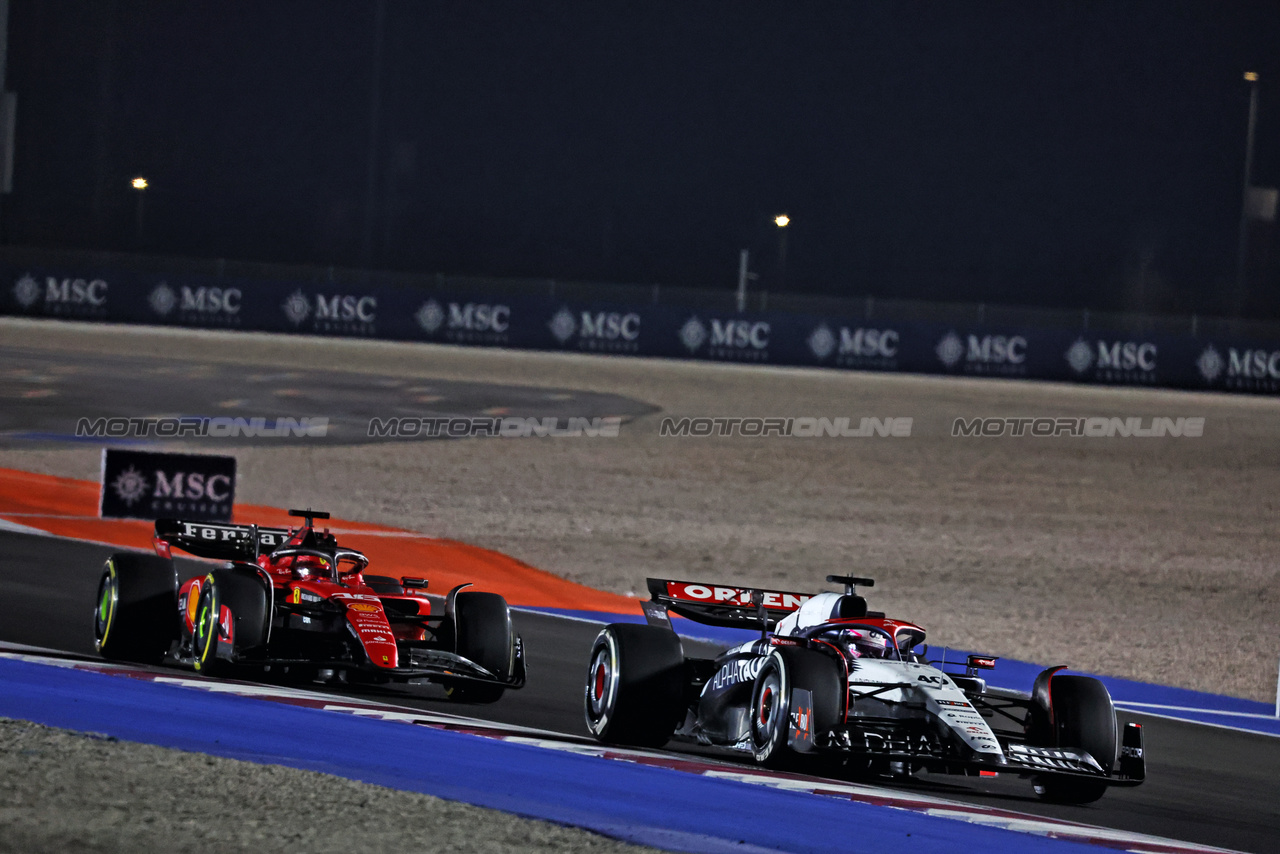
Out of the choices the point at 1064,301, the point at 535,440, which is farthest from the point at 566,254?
the point at 535,440

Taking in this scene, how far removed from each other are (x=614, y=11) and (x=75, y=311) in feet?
63.0

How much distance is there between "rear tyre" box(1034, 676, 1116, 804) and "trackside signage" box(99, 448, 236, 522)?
836cm

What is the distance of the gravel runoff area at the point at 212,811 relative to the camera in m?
5.52

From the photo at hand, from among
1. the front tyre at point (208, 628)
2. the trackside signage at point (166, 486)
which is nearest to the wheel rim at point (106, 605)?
the front tyre at point (208, 628)

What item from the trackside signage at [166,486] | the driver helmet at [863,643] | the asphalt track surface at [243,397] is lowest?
the driver helmet at [863,643]

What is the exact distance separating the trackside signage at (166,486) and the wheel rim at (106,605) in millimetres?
4780

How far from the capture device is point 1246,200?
155 feet

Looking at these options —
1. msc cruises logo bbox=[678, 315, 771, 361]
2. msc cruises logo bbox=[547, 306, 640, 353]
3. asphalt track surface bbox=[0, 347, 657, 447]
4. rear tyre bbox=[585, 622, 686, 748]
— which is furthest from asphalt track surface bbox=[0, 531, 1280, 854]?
msc cruises logo bbox=[678, 315, 771, 361]

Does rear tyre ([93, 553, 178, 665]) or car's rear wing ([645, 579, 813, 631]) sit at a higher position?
car's rear wing ([645, 579, 813, 631])

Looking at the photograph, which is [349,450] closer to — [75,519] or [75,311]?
[75,519]

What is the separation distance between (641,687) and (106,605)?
126 inches

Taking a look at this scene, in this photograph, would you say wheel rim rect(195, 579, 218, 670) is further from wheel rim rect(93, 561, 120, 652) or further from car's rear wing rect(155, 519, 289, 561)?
car's rear wing rect(155, 519, 289, 561)

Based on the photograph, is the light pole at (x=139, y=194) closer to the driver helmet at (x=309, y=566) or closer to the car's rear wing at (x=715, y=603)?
the driver helmet at (x=309, y=566)

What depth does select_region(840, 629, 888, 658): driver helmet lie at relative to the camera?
7699mm
